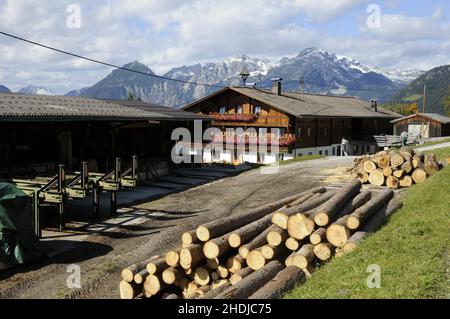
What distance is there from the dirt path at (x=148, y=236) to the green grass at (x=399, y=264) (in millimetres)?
4843

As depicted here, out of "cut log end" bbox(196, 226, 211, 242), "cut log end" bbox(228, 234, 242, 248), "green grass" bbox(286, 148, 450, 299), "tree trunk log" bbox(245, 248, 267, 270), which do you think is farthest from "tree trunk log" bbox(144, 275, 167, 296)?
"green grass" bbox(286, 148, 450, 299)

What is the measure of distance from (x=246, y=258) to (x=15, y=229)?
635cm

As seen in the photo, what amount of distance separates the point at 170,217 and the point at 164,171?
1137 cm

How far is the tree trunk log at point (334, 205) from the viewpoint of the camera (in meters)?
10.4

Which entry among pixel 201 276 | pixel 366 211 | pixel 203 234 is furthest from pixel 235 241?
pixel 366 211

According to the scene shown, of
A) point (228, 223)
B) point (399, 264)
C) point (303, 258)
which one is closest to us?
point (399, 264)

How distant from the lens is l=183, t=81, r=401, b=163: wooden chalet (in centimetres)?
3922

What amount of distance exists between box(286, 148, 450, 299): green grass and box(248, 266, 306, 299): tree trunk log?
0.19 m

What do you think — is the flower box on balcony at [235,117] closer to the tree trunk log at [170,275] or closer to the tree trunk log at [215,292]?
the tree trunk log at [170,275]

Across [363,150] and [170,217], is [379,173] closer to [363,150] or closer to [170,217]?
[170,217]

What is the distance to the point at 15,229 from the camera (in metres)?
11.3

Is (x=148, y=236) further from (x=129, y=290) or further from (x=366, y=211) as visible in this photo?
(x=366, y=211)
